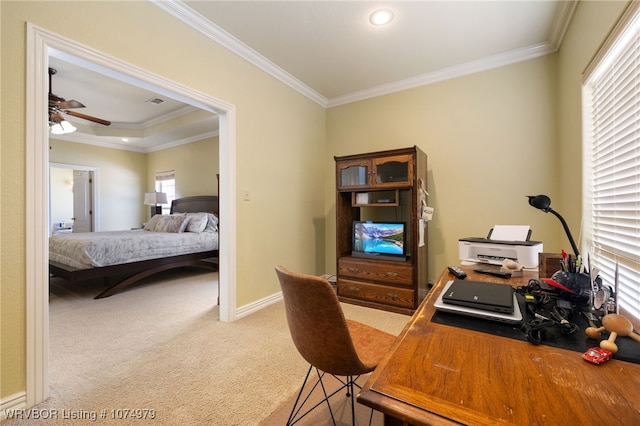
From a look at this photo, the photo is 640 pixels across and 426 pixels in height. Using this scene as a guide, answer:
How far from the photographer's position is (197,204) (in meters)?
5.48

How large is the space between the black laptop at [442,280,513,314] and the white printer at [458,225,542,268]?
2.86 feet

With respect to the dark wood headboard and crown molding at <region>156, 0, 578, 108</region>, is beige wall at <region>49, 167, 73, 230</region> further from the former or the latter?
crown molding at <region>156, 0, 578, 108</region>

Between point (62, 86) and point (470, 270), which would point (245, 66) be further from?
point (62, 86)

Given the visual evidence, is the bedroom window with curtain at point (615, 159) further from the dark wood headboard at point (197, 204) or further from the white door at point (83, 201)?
the white door at point (83, 201)

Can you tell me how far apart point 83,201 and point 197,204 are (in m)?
2.92

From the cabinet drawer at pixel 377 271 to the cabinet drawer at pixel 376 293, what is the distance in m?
0.07

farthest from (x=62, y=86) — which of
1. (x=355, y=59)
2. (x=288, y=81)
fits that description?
(x=355, y=59)

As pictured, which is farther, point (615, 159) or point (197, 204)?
point (197, 204)

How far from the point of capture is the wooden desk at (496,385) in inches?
19.1

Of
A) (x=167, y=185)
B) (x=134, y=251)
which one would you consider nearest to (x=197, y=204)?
(x=167, y=185)

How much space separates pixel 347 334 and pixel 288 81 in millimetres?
3068

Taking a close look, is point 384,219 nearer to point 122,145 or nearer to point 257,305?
point 257,305

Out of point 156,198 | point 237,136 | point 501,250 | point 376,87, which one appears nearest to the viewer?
point 501,250

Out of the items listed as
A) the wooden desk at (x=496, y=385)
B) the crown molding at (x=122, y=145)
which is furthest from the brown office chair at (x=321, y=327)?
the crown molding at (x=122, y=145)
